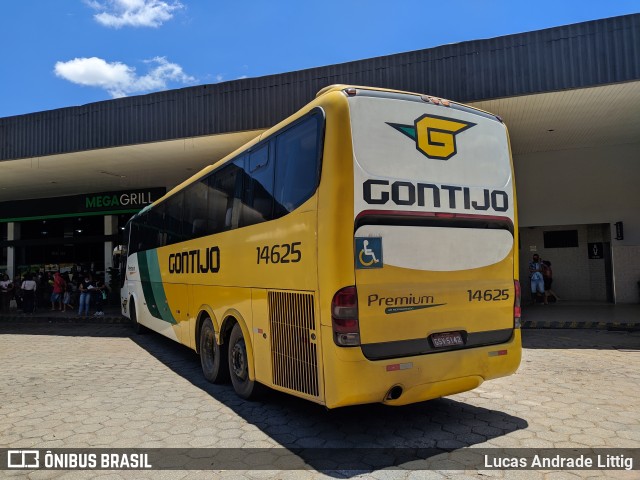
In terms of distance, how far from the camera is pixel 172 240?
30.1ft

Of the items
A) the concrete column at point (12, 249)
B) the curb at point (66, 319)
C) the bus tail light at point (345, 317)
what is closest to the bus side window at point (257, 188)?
the bus tail light at point (345, 317)

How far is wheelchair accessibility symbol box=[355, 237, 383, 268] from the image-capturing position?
4.27m

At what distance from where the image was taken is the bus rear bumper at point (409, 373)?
164 inches

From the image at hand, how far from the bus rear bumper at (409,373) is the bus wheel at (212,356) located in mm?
2904

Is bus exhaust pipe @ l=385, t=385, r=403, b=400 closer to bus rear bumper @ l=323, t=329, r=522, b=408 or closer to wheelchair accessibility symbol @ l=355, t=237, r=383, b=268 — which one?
bus rear bumper @ l=323, t=329, r=522, b=408

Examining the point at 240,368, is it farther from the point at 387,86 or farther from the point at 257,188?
the point at 387,86

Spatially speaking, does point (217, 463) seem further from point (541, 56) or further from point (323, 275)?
point (541, 56)

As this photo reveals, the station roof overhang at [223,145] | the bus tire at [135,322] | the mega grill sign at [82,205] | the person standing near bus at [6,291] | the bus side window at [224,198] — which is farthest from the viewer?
the person standing near bus at [6,291]

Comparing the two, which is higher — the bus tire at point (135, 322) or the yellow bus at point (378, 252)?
the yellow bus at point (378, 252)

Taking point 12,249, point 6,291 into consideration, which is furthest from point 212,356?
point 12,249

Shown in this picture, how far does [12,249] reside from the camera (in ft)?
75.0

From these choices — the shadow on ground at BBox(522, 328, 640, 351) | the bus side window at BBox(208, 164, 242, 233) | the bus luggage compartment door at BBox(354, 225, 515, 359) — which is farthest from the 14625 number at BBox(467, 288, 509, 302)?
the shadow on ground at BBox(522, 328, 640, 351)

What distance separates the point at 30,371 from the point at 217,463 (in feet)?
19.7

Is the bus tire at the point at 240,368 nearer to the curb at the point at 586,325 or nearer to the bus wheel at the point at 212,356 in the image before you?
the bus wheel at the point at 212,356
